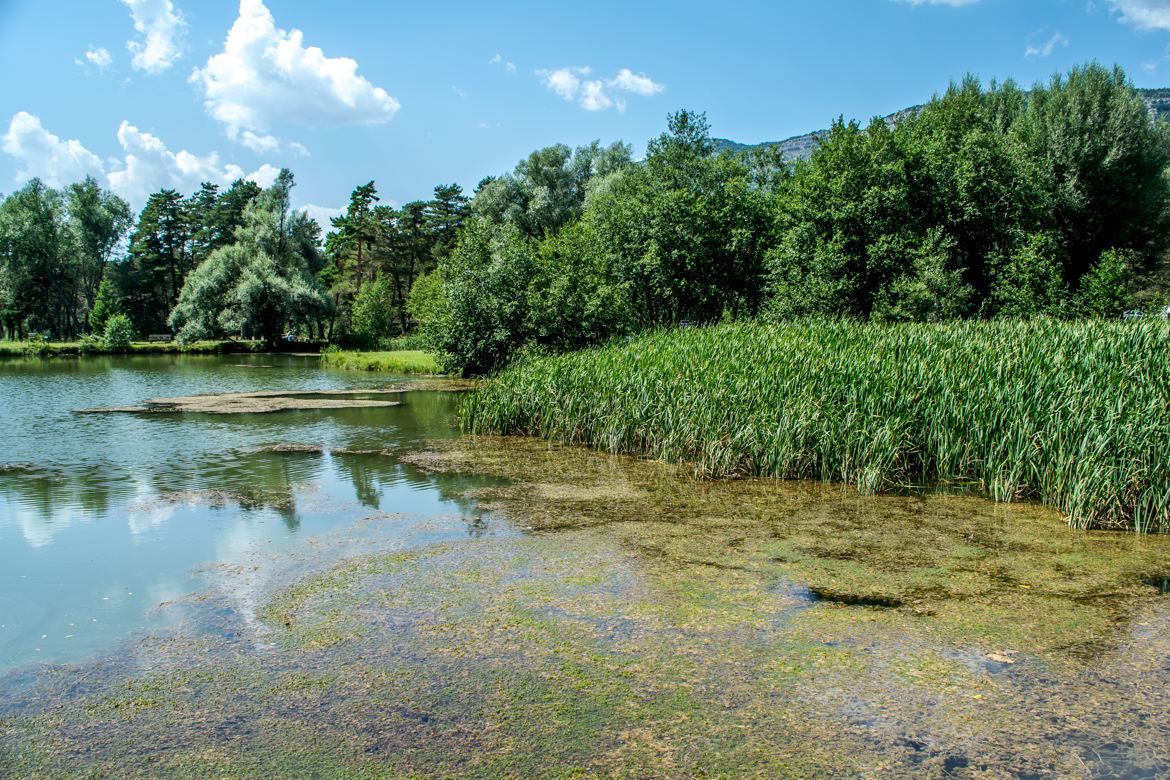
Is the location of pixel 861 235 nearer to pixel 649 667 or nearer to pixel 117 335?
pixel 649 667

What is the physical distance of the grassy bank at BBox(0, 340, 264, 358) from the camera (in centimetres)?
3934

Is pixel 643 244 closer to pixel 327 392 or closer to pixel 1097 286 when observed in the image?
pixel 327 392

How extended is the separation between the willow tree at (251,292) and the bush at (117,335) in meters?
2.64

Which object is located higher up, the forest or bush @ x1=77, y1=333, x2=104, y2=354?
the forest

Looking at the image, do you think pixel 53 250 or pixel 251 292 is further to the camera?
pixel 53 250

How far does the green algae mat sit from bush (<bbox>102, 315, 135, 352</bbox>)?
1658 inches

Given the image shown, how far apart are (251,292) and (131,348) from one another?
739 centimetres

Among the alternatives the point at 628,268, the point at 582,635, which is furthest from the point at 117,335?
the point at 582,635

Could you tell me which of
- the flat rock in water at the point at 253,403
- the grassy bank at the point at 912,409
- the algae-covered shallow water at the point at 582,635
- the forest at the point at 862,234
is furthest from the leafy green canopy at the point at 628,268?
the algae-covered shallow water at the point at 582,635

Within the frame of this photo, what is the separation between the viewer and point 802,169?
26797 mm

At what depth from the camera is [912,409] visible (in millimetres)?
10055

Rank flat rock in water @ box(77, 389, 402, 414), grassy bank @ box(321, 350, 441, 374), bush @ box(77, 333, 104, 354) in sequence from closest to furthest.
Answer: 1. flat rock in water @ box(77, 389, 402, 414)
2. grassy bank @ box(321, 350, 441, 374)
3. bush @ box(77, 333, 104, 354)

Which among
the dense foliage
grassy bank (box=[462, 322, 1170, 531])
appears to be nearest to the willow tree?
the dense foliage

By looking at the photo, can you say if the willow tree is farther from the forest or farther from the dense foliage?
the forest
